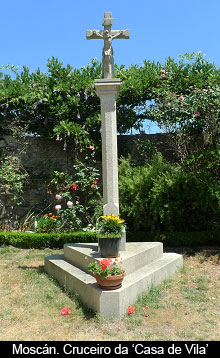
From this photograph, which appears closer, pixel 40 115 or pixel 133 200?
pixel 133 200

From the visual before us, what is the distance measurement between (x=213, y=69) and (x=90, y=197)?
200 inches

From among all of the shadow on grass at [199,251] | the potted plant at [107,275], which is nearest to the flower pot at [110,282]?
Answer: the potted plant at [107,275]

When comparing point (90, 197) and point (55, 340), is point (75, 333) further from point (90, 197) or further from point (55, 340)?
point (90, 197)

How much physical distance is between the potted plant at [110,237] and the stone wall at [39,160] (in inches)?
194

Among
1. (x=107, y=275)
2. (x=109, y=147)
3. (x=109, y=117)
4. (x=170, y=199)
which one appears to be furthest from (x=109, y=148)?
(x=170, y=199)

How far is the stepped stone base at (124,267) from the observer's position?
371cm

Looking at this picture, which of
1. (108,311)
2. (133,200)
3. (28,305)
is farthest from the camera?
(133,200)

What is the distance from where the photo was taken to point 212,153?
7.13 meters

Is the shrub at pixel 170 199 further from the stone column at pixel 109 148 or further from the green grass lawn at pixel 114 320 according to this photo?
the stone column at pixel 109 148

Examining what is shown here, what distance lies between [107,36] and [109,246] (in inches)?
131

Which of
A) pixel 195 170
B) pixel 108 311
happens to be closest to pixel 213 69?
pixel 195 170

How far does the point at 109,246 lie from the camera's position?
451 centimetres
